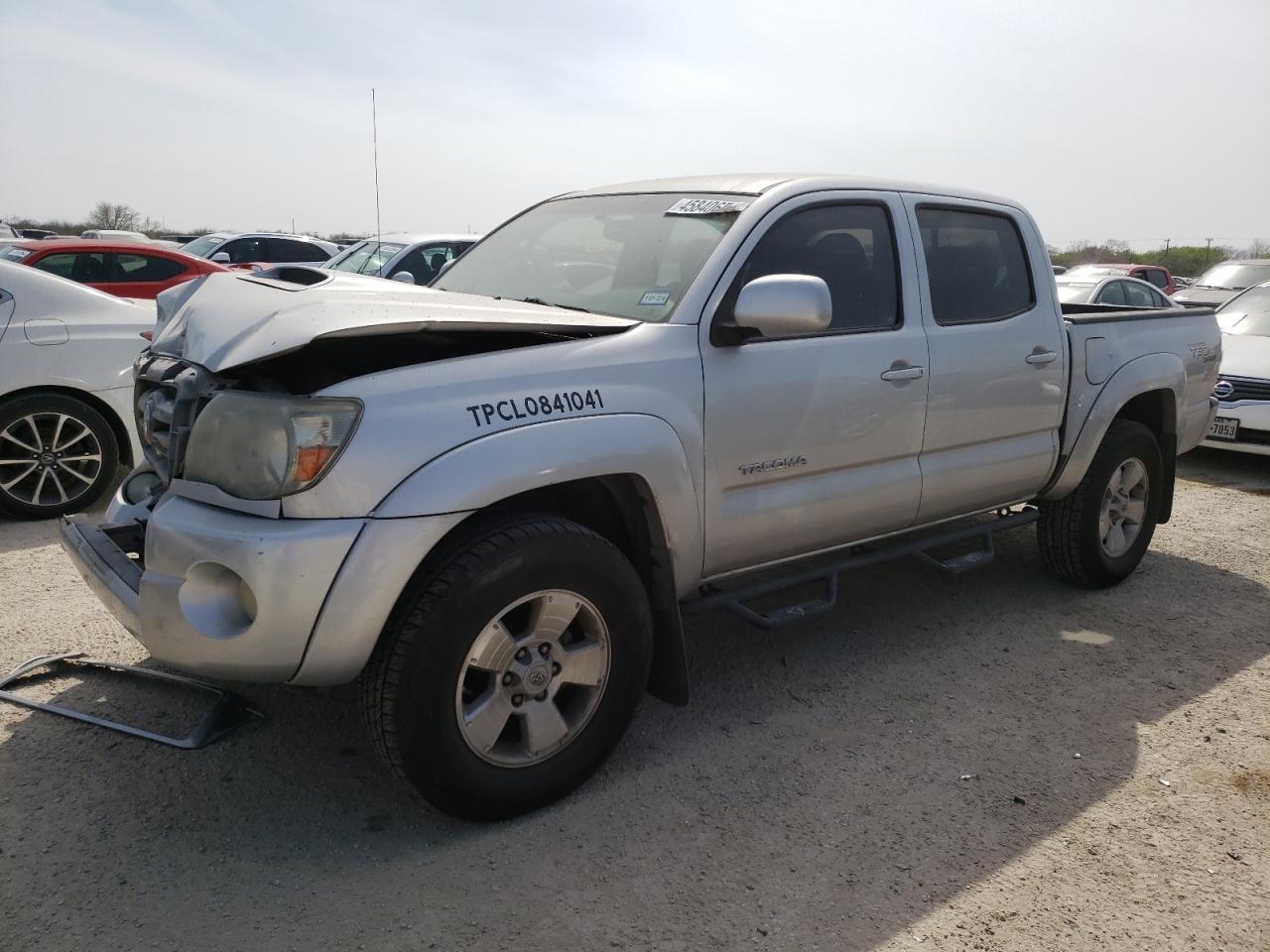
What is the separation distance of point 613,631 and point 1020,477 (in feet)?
7.52

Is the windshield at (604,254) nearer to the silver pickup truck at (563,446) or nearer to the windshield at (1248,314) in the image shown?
the silver pickup truck at (563,446)

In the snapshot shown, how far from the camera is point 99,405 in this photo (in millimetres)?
5836

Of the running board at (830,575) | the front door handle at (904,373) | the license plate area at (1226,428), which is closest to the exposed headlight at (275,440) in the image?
the running board at (830,575)

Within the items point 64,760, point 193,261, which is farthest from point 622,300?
point 193,261

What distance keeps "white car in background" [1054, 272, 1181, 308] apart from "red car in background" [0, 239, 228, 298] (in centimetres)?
941

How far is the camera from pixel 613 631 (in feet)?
9.77

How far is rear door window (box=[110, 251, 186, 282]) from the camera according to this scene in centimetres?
977

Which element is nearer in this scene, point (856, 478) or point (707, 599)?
point (707, 599)

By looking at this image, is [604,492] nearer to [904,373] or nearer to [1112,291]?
[904,373]

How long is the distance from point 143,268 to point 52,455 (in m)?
4.95

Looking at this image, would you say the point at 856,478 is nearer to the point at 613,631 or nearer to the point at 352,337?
the point at 613,631

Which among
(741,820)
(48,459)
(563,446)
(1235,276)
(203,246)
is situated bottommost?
(741,820)

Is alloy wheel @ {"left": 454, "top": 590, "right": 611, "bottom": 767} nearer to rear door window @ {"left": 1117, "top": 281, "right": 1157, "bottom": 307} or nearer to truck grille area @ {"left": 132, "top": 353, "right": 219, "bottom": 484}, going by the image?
truck grille area @ {"left": 132, "top": 353, "right": 219, "bottom": 484}

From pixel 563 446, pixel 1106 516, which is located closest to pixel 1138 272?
pixel 1106 516
